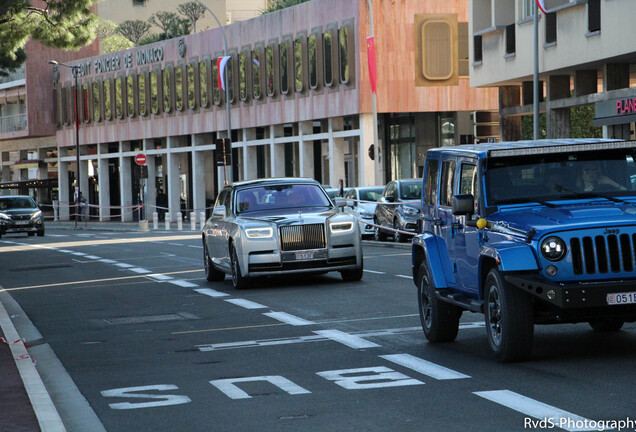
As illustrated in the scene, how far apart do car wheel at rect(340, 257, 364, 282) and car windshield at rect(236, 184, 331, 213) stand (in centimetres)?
126

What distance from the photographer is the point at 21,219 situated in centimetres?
5519

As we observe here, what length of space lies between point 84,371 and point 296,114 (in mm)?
55072

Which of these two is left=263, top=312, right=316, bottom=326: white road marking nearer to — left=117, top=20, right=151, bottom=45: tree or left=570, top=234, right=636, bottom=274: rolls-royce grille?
left=570, top=234, right=636, bottom=274: rolls-royce grille

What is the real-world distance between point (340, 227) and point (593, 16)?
1771cm


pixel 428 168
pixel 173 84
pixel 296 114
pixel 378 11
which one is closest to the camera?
pixel 428 168

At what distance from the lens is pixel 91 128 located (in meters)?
91.4

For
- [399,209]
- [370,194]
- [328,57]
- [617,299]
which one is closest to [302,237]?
[617,299]

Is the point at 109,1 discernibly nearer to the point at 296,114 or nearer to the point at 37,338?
the point at 296,114

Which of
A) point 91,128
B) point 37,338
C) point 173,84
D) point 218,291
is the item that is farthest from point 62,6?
point 91,128

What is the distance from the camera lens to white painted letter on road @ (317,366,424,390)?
32.9 feet

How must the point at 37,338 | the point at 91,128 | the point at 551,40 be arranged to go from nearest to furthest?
the point at 37,338
the point at 551,40
the point at 91,128

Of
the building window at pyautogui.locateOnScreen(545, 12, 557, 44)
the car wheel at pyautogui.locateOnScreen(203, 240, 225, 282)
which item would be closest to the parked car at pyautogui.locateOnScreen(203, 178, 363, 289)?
the car wheel at pyautogui.locateOnScreen(203, 240, 225, 282)

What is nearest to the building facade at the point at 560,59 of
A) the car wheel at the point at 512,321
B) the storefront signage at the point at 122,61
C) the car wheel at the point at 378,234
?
the car wheel at the point at 378,234

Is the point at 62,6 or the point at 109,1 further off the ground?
the point at 109,1
